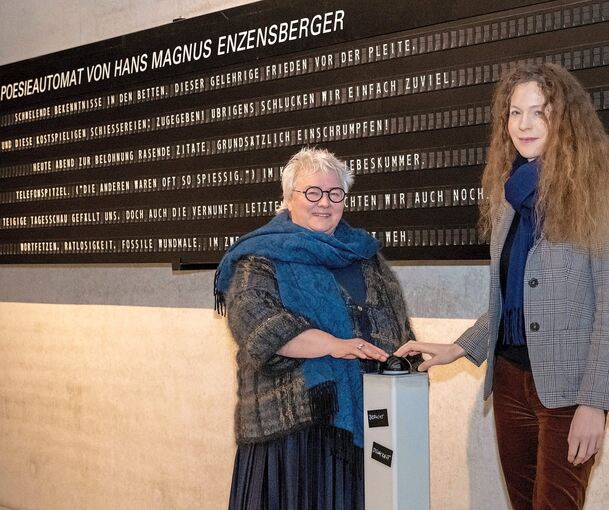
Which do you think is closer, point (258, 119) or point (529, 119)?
point (529, 119)

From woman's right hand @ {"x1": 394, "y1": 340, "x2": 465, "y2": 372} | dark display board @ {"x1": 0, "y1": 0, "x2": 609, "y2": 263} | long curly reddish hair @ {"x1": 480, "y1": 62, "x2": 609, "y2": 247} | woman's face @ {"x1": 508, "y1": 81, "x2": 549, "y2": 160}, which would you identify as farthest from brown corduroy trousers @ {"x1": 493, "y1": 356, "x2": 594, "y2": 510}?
dark display board @ {"x1": 0, "y1": 0, "x2": 609, "y2": 263}

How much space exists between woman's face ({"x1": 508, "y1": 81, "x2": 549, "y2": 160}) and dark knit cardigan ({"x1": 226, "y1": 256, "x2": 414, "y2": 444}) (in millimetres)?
707

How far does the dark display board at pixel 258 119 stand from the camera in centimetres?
354

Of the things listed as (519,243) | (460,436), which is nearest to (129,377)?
(460,436)

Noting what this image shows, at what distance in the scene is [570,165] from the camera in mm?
2658

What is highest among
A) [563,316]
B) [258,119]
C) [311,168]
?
[258,119]

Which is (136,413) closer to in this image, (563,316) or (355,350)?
(355,350)

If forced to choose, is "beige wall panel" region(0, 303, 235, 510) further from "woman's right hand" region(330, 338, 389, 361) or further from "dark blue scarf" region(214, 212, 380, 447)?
"woman's right hand" region(330, 338, 389, 361)

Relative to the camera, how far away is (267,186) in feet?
14.1

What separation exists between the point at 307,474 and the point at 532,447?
0.69m

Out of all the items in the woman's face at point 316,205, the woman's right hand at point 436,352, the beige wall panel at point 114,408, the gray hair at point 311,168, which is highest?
the gray hair at point 311,168

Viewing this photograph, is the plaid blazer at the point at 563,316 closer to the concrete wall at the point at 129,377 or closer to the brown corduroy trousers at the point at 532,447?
the brown corduroy trousers at the point at 532,447

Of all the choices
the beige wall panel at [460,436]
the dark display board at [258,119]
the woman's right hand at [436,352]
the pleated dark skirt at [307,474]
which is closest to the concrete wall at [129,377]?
the beige wall panel at [460,436]

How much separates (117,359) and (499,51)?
281 cm
